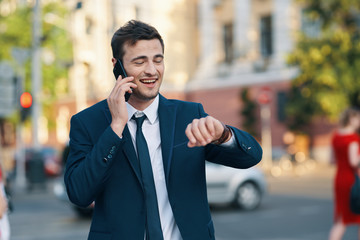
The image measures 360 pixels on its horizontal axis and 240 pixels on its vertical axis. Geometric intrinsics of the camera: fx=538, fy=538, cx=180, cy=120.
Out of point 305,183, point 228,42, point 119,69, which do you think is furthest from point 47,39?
point 119,69

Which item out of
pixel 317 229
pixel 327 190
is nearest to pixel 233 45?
pixel 327 190

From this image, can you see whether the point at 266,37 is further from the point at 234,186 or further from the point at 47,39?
the point at 234,186

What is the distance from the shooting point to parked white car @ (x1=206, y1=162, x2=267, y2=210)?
40.3ft

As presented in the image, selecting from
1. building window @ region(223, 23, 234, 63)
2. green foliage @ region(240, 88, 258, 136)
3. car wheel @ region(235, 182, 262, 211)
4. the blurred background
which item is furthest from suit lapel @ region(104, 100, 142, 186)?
building window @ region(223, 23, 234, 63)

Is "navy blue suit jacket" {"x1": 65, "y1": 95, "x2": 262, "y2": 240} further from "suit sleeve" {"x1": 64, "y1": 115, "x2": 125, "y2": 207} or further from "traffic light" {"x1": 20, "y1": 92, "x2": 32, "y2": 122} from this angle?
"traffic light" {"x1": 20, "y1": 92, "x2": 32, "y2": 122}

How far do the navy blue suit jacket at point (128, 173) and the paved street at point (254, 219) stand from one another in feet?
22.1

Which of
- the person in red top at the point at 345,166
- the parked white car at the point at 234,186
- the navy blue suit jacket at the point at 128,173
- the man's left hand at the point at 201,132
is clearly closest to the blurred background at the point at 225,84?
the parked white car at the point at 234,186

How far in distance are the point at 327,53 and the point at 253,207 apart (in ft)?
40.4

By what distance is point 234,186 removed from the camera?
494 inches

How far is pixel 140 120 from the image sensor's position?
2344 mm

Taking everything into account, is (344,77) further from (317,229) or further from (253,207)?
(317,229)

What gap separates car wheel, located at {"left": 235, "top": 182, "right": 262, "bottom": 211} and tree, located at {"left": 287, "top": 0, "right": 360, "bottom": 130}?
10.9 meters

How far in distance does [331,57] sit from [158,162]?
22201mm

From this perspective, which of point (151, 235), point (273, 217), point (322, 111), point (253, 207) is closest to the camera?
point (151, 235)
